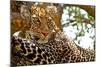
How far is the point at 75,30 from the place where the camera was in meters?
1.98

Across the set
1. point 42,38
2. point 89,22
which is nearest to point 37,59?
point 42,38

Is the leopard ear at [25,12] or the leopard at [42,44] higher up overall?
the leopard ear at [25,12]

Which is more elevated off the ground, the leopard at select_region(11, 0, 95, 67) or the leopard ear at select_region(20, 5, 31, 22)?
the leopard ear at select_region(20, 5, 31, 22)

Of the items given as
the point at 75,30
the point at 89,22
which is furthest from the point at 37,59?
the point at 89,22

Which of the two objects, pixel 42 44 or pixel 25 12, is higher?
pixel 25 12

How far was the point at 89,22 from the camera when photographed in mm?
2031
